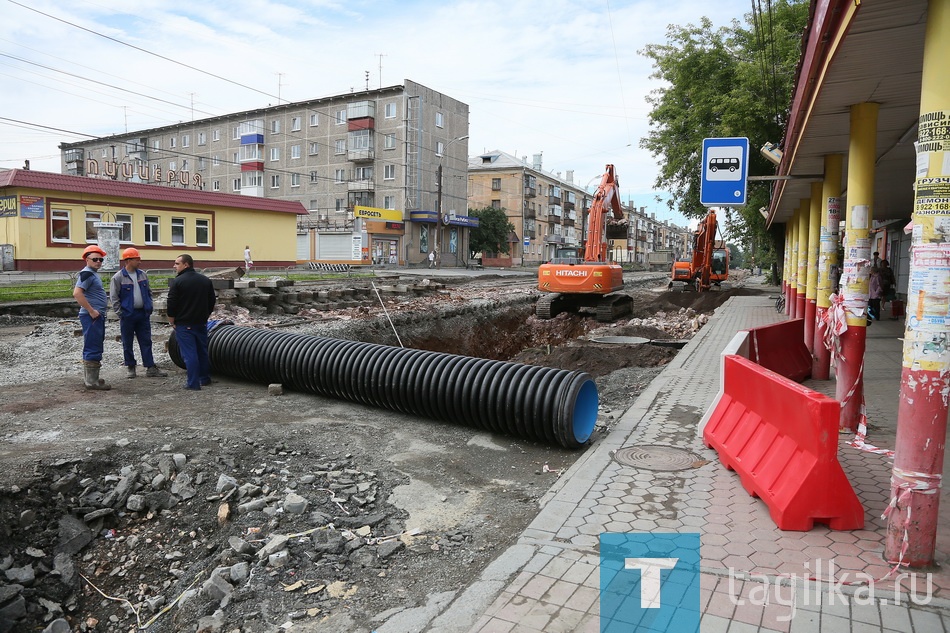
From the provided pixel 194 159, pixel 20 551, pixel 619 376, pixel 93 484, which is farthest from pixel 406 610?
A: pixel 194 159

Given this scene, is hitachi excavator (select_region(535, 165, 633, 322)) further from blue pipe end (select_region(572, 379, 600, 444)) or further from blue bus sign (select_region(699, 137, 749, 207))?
blue pipe end (select_region(572, 379, 600, 444))

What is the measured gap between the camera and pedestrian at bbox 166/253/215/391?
8.25 meters

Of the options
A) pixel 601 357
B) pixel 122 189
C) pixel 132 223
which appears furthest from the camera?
pixel 132 223

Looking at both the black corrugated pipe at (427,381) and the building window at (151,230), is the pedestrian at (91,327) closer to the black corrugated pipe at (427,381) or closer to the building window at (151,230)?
the black corrugated pipe at (427,381)

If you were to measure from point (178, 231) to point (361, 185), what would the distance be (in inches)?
939

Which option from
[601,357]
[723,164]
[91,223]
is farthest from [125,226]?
[723,164]

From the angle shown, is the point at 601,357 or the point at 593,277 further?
the point at 593,277

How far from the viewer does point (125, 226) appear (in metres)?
31.2

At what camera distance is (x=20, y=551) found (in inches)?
173

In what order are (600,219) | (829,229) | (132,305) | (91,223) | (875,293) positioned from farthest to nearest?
1. (91,223)
2. (600,219)
3. (875,293)
4. (132,305)
5. (829,229)

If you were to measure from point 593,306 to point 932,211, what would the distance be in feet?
53.3

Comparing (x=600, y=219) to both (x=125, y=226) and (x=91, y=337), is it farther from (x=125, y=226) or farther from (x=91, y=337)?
(x=125, y=226)

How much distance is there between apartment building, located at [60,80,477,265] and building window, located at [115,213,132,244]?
757 inches

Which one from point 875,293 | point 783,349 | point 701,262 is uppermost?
point 701,262
